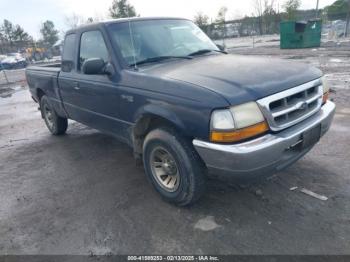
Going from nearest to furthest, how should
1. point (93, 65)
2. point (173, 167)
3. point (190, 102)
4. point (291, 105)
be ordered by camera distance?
point (190, 102) < point (291, 105) < point (173, 167) < point (93, 65)

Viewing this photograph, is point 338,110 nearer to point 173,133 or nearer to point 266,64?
point 266,64

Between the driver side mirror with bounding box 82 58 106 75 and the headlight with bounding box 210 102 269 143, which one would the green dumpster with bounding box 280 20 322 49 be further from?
the headlight with bounding box 210 102 269 143

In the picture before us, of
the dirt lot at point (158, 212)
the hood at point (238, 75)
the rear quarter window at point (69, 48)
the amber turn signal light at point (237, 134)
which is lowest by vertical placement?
the dirt lot at point (158, 212)

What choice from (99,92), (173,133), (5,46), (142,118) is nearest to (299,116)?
(173,133)

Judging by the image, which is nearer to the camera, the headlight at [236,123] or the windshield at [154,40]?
the headlight at [236,123]

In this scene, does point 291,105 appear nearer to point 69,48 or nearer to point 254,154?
point 254,154

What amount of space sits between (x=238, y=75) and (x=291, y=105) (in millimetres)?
567

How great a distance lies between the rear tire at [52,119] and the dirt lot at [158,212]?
1.31m

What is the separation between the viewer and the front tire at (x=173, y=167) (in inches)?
117

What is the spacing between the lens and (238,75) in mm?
2971

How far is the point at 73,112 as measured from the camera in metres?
5.05

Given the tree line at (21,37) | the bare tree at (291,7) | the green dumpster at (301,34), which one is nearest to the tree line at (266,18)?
the bare tree at (291,7)

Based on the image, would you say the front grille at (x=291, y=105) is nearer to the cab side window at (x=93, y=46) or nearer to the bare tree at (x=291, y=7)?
the cab side window at (x=93, y=46)

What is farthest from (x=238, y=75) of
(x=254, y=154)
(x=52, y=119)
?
(x=52, y=119)
